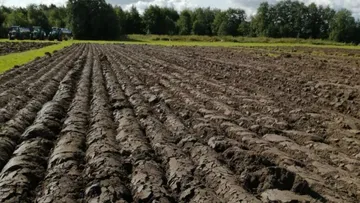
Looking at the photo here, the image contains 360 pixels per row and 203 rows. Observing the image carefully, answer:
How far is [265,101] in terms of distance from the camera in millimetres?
11258

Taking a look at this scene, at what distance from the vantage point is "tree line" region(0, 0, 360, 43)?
99562mm

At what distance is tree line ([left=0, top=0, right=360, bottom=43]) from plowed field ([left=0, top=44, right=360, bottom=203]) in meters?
70.1

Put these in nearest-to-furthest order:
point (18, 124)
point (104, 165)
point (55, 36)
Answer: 1. point (104, 165)
2. point (18, 124)
3. point (55, 36)

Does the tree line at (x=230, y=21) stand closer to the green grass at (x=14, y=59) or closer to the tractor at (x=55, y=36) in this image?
the tractor at (x=55, y=36)

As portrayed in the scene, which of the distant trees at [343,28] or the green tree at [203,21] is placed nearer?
the distant trees at [343,28]

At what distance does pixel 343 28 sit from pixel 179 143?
104302 mm

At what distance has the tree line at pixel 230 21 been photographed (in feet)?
327

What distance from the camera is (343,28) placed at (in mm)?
102500

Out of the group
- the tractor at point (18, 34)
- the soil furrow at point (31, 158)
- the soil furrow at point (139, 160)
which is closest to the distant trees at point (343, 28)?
the tractor at point (18, 34)

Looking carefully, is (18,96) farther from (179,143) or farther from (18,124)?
(179,143)

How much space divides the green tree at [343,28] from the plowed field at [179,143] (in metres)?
91.4

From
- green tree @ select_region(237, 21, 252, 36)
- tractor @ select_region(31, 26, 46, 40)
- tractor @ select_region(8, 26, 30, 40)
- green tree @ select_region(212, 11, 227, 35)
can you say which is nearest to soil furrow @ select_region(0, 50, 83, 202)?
tractor @ select_region(8, 26, 30, 40)

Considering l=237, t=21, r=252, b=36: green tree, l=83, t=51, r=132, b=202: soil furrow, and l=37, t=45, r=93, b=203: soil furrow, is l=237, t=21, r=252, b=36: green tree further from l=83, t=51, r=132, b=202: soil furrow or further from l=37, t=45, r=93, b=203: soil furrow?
l=83, t=51, r=132, b=202: soil furrow

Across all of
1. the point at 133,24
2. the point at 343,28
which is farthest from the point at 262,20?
the point at 133,24
